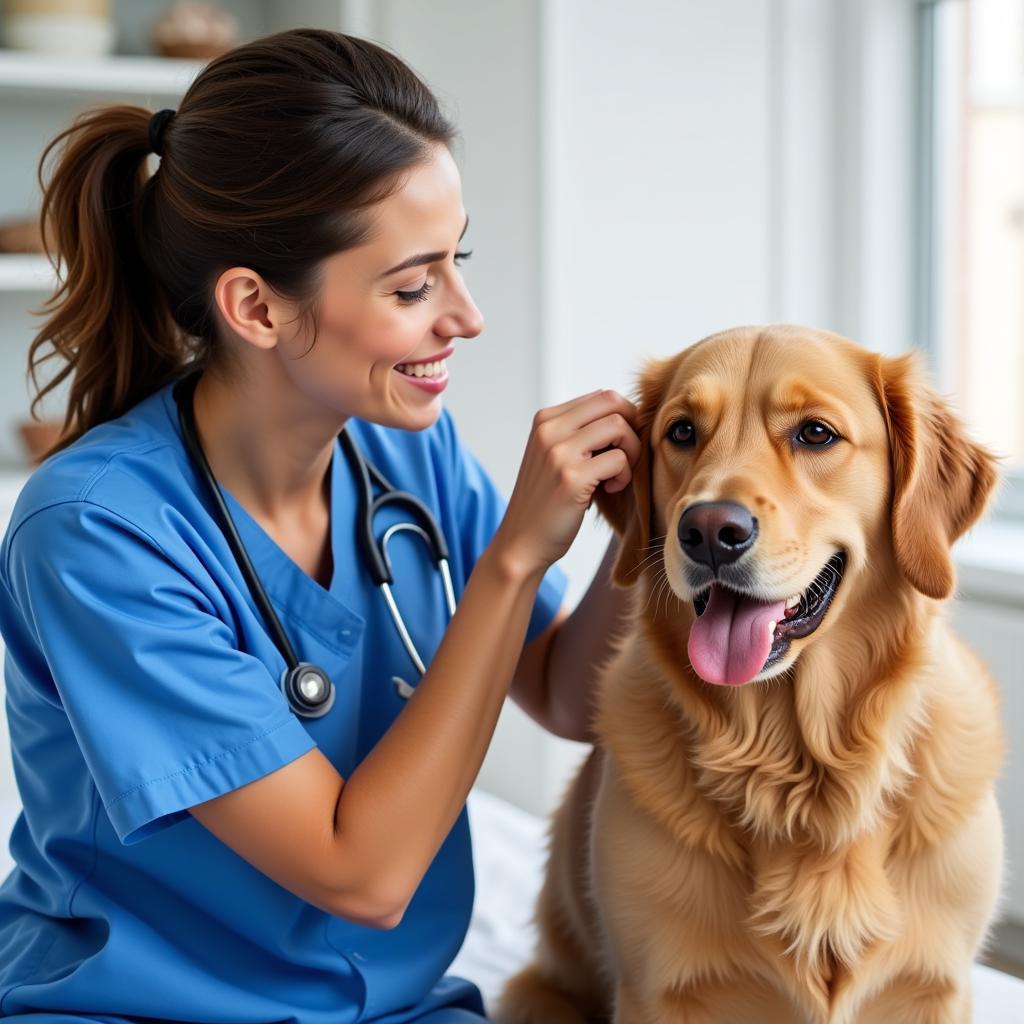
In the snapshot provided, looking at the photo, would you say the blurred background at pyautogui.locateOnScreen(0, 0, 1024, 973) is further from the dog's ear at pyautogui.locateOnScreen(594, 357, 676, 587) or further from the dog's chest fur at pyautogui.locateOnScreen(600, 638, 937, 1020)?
the dog's chest fur at pyautogui.locateOnScreen(600, 638, 937, 1020)

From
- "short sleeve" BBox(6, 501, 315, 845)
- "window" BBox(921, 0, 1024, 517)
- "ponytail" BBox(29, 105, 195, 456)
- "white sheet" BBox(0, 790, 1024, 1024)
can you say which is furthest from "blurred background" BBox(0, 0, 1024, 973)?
"short sleeve" BBox(6, 501, 315, 845)

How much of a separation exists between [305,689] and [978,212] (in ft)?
7.40

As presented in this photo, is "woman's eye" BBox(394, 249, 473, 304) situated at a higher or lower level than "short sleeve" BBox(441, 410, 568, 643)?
higher

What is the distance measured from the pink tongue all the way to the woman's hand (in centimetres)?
16

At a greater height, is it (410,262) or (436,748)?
(410,262)

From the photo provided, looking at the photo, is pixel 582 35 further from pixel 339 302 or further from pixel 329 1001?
pixel 329 1001

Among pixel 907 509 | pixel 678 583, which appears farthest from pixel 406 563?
pixel 907 509

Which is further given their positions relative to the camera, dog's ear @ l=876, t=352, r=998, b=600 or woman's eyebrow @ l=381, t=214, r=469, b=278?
woman's eyebrow @ l=381, t=214, r=469, b=278

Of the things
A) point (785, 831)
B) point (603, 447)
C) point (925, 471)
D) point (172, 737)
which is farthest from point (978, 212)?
point (172, 737)

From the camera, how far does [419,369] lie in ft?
4.71

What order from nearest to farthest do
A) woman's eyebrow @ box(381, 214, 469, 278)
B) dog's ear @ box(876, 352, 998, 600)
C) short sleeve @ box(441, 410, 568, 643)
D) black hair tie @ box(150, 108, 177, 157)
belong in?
dog's ear @ box(876, 352, 998, 600) → woman's eyebrow @ box(381, 214, 469, 278) → black hair tie @ box(150, 108, 177, 157) → short sleeve @ box(441, 410, 568, 643)

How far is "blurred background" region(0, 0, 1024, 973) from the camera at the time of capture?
9.10 feet

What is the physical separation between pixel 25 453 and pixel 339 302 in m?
1.98

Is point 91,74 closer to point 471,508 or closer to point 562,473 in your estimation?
point 471,508
